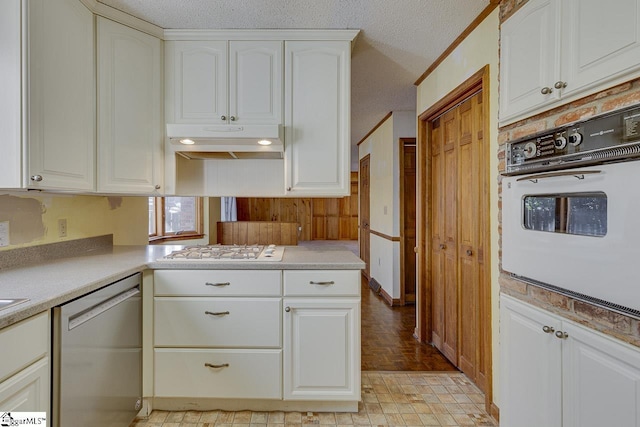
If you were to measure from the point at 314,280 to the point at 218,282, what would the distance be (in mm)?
550

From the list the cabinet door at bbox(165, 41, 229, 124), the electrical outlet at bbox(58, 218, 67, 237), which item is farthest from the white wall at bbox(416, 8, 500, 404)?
the electrical outlet at bbox(58, 218, 67, 237)

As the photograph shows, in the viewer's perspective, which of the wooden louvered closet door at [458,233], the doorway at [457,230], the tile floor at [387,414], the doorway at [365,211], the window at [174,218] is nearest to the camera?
the tile floor at [387,414]

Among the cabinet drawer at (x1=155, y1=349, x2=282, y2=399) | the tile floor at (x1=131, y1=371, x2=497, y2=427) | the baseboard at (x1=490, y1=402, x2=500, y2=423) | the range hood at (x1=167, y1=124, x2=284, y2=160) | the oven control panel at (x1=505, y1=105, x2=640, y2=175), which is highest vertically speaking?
the range hood at (x1=167, y1=124, x2=284, y2=160)

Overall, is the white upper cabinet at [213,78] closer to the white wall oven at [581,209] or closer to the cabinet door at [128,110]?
the cabinet door at [128,110]

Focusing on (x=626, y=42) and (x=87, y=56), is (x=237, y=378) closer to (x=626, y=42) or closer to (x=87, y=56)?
(x=87, y=56)

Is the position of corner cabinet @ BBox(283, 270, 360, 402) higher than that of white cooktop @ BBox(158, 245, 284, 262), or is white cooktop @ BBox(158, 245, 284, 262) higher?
white cooktop @ BBox(158, 245, 284, 262)

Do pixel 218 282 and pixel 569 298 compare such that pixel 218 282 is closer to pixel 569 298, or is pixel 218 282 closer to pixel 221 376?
pixel 221 376

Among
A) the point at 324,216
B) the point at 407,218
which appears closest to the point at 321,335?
the point at 407,218

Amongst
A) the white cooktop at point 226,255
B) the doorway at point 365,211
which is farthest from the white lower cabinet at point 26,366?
the doorway at point 365,211

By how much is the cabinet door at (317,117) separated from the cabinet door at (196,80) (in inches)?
17.5

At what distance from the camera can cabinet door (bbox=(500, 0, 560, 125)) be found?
133 cm

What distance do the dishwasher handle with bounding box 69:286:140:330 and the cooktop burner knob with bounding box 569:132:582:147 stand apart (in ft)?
6.65

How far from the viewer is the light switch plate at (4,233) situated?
170cm

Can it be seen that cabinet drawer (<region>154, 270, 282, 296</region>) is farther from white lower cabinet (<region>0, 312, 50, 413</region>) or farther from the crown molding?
the crown molding
